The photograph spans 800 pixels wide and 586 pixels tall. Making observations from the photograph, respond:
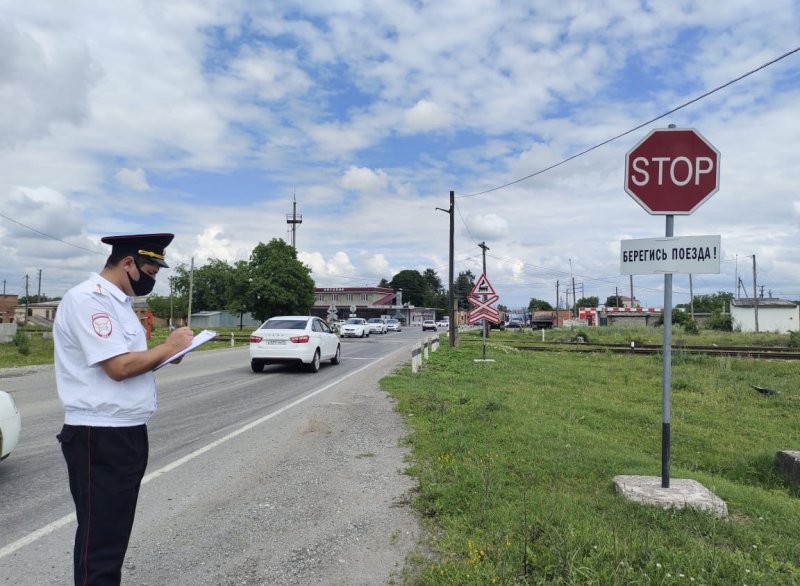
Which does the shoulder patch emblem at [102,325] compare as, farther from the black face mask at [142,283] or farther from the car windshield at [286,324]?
the car windshield at [286,324]

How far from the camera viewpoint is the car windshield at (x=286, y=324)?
15.9 m

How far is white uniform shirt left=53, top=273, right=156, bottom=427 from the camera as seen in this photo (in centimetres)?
247

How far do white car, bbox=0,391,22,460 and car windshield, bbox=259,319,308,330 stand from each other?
1004cm

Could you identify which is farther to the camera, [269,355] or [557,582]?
[269,355]

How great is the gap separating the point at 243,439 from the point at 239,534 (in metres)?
3.38

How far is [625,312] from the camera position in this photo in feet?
246

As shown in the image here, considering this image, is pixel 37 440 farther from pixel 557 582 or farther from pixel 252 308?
pixel 252 308

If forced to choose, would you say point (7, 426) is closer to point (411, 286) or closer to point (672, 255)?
point (672, 255)

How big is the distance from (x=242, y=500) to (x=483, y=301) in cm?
1429

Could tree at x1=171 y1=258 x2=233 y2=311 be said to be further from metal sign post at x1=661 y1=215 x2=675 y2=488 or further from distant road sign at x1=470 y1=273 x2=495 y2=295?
metal sign post at x1=661 y1=215 x2=675 y2=488

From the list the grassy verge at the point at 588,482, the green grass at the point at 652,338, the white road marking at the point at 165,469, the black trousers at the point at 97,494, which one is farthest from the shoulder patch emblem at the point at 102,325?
the green grass at the point at 652,338

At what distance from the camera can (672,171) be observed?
16.3ft

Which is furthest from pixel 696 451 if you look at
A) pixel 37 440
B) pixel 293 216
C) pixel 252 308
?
pixel 293 216

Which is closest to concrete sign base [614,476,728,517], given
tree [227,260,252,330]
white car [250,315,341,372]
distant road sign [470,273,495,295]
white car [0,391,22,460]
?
white car [0,391,22,460]
